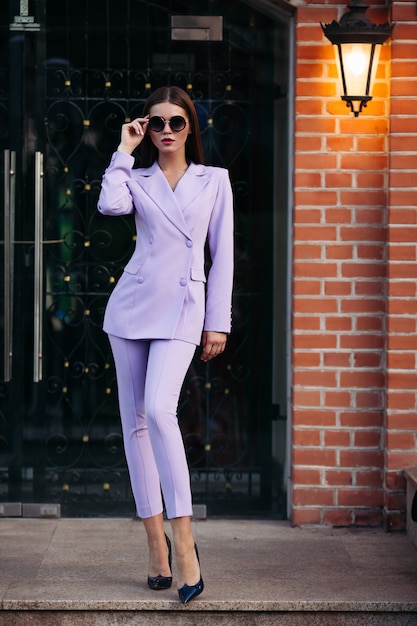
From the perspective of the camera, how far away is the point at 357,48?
5.45 m

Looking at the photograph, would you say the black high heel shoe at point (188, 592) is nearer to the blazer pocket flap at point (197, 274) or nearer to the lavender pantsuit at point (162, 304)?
the lavender pantsuit at point (162, 304)

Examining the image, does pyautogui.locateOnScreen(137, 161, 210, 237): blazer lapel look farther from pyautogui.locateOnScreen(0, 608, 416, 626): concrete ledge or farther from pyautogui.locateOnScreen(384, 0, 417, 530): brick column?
pyautogui.locateOnScreen(0, 608, 416, 626): concrete ledge

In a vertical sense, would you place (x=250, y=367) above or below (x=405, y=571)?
above

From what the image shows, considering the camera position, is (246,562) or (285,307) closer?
(246,562)

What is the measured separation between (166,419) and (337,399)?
1.46 meters

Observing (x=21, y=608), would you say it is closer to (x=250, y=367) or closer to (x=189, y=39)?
(x=250, y=367)

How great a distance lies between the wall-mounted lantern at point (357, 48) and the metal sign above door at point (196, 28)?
0.64 m

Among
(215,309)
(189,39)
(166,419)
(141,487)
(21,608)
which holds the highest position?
(189,39)

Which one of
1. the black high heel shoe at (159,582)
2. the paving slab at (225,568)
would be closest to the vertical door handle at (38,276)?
the paving slab at (225,568)

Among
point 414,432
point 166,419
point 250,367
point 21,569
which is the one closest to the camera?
point 166,419

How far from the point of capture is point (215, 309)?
466 centimetres

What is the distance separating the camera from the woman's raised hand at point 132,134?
4.62 metres

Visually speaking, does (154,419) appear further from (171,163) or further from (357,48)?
(357,48)

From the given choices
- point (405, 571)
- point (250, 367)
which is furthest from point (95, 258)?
point (405, 571)
